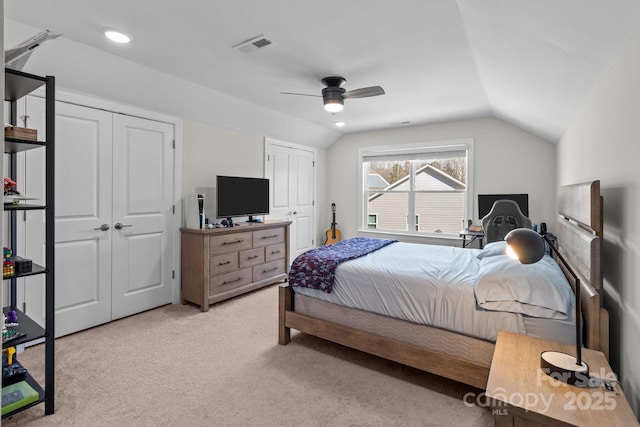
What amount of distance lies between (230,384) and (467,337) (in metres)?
1.60

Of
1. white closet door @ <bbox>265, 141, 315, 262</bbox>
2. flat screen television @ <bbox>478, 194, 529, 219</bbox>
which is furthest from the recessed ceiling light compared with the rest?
flat screen television @ <bbox>478, 194, 529, 219</bbox>

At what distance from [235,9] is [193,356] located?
2.54 meters

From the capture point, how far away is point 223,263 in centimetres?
387

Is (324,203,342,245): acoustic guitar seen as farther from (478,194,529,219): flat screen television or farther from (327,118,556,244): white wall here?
(478,194,529,219): flat screen television

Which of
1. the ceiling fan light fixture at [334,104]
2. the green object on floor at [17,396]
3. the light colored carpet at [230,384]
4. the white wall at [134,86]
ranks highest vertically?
the white wall at [134,86]

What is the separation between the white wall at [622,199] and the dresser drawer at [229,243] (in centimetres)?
338

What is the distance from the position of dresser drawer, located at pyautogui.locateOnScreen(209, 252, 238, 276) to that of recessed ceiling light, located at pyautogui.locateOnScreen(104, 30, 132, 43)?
2199 millimetres

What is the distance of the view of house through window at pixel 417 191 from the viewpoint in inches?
206

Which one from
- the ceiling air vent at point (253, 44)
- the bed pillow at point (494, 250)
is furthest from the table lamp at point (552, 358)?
the ceiling air vent at point (253, 44)

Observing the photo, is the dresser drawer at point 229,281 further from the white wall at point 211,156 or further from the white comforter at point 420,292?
the white comforter at point 420,292

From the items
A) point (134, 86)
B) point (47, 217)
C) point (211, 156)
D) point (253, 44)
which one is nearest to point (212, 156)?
point (211, 156)

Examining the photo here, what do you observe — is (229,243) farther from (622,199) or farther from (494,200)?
(494,200)

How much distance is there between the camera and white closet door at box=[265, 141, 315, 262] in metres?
5.26

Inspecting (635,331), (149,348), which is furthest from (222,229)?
(635,331)
